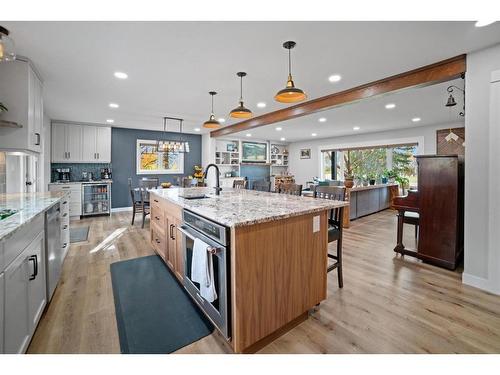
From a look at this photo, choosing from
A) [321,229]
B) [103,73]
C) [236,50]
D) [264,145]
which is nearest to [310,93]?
[236,50]

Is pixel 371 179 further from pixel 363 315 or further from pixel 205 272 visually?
pixel 205 272

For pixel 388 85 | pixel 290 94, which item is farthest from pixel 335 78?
pixel 290 94

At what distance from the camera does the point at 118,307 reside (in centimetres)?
208

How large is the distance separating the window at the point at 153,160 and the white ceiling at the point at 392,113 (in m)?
3.36

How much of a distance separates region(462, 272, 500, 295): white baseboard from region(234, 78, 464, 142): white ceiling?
240cm

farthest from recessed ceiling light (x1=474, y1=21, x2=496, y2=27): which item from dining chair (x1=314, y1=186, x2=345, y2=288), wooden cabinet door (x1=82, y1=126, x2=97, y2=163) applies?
wooden cabinet door (x1=82, y1=126, x2=97, y2=163)

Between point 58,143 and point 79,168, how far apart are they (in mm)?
763

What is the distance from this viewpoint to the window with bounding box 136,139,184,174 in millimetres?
7105

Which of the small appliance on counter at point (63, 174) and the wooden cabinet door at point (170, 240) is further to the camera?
the small appliance on counter at point (63, 174)

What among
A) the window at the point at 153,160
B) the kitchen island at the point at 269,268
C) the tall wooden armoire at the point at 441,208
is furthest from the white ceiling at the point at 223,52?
the window at the point at 153,160

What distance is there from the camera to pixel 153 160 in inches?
287

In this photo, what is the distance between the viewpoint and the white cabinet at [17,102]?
2605mm

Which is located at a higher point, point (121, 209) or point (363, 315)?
point (121, 209)

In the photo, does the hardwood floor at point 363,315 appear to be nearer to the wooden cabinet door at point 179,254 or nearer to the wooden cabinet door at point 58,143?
the wooden cabinet door at point 179,254
